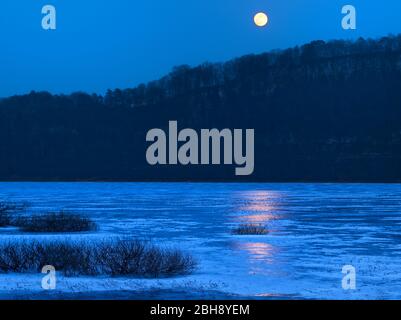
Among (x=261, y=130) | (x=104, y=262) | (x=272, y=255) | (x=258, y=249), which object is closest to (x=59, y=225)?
(x=258, y=249)

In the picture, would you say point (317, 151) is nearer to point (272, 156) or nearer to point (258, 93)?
point (272, 156)

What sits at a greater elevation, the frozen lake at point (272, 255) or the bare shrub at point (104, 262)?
the bare shrub at point (104, 262)

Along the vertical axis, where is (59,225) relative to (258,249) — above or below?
above

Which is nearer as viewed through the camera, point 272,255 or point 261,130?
point 272,255

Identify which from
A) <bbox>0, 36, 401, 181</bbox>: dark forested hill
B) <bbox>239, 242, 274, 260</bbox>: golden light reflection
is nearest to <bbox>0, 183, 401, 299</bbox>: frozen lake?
<bbox>239, 242, 274, 260</bbox>: golden light reflection

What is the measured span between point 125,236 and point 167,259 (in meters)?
7.75

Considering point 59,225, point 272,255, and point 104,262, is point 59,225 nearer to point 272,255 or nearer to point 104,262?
point 272,255

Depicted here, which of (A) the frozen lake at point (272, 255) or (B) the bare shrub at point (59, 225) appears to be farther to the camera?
(B) the bare shrub at point (59, 225)

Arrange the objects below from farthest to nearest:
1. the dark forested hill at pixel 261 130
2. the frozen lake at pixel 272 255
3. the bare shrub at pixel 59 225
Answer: the dark forested hill at pixel 261 130 < the bare shrub at pixel 59 225 < the frozen lake at pixel 272 255

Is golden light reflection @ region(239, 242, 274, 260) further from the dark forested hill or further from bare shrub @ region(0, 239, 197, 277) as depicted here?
the dark forested hill

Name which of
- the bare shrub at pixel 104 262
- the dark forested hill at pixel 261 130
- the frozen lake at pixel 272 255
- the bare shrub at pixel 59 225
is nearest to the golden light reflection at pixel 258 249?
the frozen lake at pixel 272 255

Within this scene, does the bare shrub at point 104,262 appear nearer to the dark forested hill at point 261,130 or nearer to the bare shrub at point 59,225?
the bare shrub at point 59,225

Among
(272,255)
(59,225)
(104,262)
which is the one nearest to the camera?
(104,262)

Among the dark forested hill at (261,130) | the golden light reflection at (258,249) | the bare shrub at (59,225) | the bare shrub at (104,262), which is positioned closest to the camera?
the bare shrub at (104,262)
